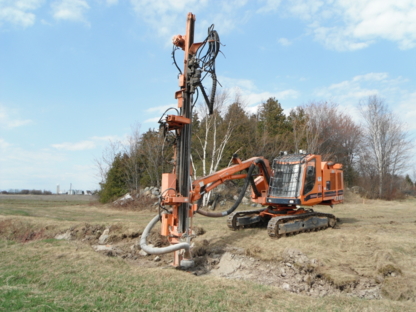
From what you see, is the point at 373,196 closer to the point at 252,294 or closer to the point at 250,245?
the point at 250,245

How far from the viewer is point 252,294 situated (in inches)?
232

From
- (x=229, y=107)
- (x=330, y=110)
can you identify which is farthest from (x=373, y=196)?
(x=229, y=107)

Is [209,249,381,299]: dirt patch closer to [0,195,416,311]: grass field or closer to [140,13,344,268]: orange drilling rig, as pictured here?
[0,195,416,311]: grass field

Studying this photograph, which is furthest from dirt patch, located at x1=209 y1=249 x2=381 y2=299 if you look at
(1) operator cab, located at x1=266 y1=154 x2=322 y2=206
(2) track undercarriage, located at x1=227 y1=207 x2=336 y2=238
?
(1) operator cab, located at x1=266 y1=154 x2=322 y2=206

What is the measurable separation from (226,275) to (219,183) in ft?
8.41

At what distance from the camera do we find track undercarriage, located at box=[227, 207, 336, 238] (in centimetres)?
1060

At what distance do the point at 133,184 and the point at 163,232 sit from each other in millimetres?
22303

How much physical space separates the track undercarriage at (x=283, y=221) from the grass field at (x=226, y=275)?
1.00 feet

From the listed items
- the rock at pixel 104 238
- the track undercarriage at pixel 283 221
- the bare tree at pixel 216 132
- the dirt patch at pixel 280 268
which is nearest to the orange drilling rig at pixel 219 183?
the track undercarriage at pixel 283 221

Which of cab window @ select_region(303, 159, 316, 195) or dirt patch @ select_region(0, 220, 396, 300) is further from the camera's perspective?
cab window @ select_region(303, 159, 316, 195)

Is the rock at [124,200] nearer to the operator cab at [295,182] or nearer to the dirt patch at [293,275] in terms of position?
the operator cab at [295,182]

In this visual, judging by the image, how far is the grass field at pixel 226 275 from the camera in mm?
5250

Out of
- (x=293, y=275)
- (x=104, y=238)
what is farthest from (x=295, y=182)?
(x=104, y=238)

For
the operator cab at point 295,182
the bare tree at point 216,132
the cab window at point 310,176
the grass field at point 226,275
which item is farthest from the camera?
the bare tree at point 216,132
